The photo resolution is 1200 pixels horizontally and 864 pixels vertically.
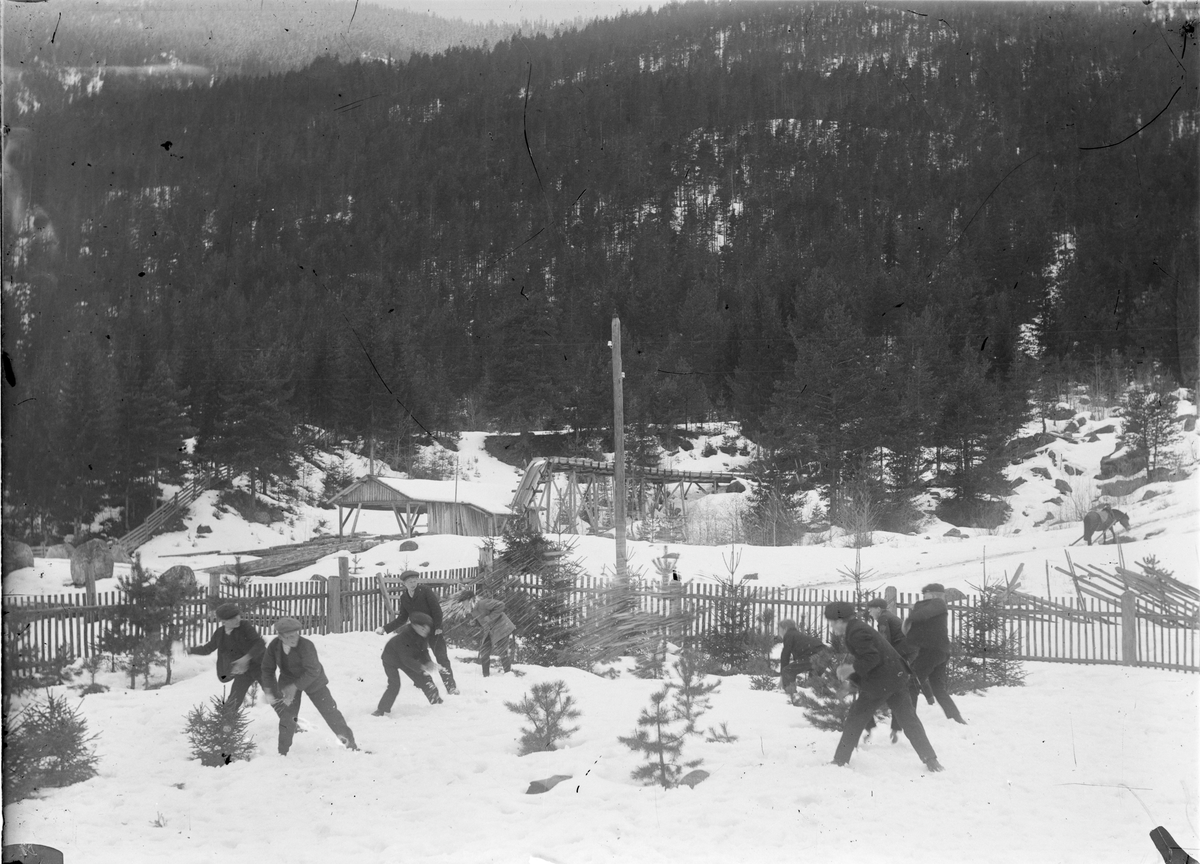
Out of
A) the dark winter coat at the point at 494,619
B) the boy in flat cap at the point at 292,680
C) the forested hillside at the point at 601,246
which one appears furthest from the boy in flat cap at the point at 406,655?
the forested hillside at the point at 601,246

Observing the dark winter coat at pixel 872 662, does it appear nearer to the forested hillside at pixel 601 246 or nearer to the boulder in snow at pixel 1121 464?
the forested hillside at pixel 601 246

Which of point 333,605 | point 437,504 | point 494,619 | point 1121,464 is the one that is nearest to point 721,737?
point 494,619

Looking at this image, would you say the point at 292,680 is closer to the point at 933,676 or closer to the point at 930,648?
the point at 930,648

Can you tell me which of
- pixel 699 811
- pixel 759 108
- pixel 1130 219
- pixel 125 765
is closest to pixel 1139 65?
pixel 699 811

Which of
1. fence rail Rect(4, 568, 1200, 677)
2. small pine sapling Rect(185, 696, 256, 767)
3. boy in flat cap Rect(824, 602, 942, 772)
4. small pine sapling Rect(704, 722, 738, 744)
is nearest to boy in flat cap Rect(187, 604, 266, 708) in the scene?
small pine sapling Rect(185, 696, 256, 767)

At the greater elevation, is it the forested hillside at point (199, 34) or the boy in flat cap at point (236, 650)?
the forested hillside at point (199, 34)

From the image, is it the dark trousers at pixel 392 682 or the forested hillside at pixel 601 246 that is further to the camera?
the forested hillside at pixel 601 246

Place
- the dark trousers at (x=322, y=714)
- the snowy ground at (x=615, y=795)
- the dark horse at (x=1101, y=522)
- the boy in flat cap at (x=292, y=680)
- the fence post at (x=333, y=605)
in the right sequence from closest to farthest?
1. the snowy ground at (x=615, y=795)
2. the boy in flat cap at (x=292, y=680)
3. the dark trousers at (x=322, y=714)
4. the fence post at (x=333, y=605)
5. the dark horse at (x=1101, y=522)
